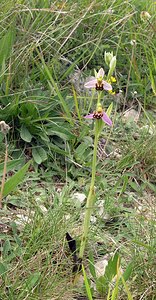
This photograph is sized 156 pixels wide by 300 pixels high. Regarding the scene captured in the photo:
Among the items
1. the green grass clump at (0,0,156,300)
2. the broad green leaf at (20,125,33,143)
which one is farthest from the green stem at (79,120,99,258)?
the broad green leaf at (20,125,33,143)

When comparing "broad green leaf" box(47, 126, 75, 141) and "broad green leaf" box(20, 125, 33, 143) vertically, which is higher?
"broad green leaf" box(20, 125, 33, 143)

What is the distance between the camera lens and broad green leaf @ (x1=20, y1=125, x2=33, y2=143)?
2173 mm

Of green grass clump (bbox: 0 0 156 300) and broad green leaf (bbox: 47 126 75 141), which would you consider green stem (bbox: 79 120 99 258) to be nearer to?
green grass clump (bbox: 0 0 156 300)

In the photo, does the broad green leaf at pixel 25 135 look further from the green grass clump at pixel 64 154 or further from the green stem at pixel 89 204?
the green stem at pixel 89 204

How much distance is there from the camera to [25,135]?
219cm

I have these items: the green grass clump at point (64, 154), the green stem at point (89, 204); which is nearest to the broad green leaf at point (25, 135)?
the green grass clump at point (64, 154)

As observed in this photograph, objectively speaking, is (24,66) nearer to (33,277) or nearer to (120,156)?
(120,156)

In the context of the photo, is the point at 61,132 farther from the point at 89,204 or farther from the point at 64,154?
the point at 89,204

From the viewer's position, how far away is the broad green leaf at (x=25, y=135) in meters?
2.17

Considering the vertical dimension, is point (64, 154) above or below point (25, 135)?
below

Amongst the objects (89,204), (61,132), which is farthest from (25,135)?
(89,204)

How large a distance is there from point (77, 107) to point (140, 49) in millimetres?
821

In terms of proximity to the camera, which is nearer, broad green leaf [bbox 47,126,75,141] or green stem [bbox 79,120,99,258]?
green stem [bbox 79,120,99,258]

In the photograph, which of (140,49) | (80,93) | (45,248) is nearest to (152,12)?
(140,49)
